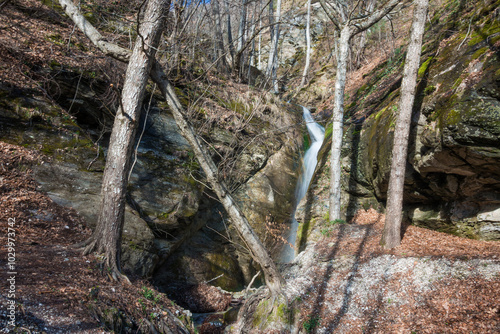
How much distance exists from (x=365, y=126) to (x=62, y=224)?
956 cm

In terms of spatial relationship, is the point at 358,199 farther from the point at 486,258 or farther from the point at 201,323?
the point at 201,323

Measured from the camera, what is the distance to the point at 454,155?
598cm

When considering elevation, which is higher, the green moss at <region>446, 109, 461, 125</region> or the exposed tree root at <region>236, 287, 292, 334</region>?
the green moss at <region>446, 109, 461, 125</region>

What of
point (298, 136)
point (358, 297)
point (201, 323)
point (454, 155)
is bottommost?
point (201, 323)

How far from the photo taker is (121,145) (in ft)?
16.1

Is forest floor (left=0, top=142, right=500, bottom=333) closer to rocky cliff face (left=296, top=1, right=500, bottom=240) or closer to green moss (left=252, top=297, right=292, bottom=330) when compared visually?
green moss (left=252, top=297, right=292, bottom=330)

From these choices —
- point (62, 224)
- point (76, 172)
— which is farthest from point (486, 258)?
point (76, 172)

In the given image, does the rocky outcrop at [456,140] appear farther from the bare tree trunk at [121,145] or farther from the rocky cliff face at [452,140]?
the bare tree trunk at [121,145]

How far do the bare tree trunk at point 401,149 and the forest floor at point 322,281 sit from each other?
451 mm

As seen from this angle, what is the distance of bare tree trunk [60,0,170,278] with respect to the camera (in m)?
4.77

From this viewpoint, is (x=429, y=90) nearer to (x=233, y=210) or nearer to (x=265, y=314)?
(x=233, y=210)

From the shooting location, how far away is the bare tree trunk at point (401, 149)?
21.8ft

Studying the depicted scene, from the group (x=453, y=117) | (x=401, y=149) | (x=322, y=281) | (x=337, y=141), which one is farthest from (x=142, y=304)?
(x=337, y=141)

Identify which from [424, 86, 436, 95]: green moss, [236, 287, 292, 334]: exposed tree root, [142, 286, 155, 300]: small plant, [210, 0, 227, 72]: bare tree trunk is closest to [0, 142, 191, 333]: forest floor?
[142, 286, 155, 300]: small plant
